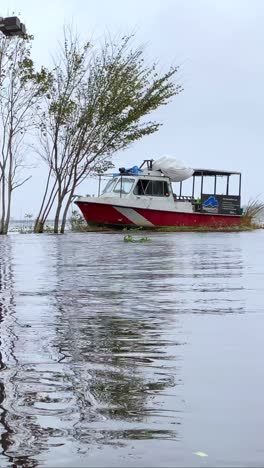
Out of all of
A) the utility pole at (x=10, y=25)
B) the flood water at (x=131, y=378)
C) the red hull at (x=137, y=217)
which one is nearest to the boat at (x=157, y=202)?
the red hull at (x=137, y=217)

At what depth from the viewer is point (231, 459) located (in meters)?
1.70

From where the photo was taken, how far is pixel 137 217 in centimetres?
3219

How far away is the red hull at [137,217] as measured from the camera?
3150 centimetres

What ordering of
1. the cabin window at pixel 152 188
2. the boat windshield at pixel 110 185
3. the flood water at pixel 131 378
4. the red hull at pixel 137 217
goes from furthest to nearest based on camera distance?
1. the boat windshield at pixel 110 185
2. the cabin window at pixel 152 188
3. the red hull at pixel 137 217
4. the flood water at pixel 131 378

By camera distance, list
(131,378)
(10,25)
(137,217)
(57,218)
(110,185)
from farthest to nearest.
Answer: (110,185) < (137,217) < (57,218) < (10,25) < (131,378)

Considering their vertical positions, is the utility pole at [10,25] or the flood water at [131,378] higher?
the utility pole at [10,25]

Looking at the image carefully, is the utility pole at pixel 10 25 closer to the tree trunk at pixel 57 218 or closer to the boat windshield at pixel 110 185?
the tree trunk at pixel 57 218

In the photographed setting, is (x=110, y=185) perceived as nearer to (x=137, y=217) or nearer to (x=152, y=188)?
(x=152, y=188)

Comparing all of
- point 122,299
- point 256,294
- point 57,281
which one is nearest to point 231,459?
point 122,299

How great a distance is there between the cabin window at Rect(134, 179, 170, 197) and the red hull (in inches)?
35.4

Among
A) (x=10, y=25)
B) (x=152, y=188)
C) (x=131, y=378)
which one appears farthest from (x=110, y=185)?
(x=131, y=378)

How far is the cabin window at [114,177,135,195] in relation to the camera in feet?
107

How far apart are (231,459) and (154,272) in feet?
21.1

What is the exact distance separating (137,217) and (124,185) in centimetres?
163
